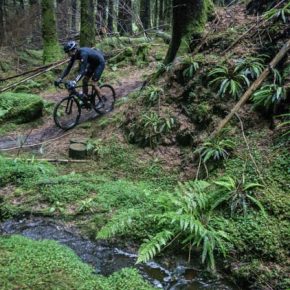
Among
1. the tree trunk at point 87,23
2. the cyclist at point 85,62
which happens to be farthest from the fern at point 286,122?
the tree trunk at point 87,23

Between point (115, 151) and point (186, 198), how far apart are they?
10.1 feet

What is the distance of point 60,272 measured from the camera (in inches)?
165

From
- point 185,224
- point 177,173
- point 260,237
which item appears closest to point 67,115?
point 177,173

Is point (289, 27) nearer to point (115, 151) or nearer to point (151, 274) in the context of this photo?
point (115, 151)

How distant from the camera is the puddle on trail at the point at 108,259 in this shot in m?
4.42

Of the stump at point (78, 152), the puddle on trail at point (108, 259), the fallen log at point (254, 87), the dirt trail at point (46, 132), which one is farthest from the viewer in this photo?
the dirt trail at point (46, 132)

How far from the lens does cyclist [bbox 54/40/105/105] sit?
10703 mm

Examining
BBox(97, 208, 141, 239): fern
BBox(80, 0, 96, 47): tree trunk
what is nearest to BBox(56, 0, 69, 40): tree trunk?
BBox(80, 0, 96, 47): tree trunk

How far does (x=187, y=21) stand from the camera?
9.54 metres

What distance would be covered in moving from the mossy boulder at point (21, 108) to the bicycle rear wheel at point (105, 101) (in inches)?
83.7

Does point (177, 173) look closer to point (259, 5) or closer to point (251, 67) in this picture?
point (251, 67)

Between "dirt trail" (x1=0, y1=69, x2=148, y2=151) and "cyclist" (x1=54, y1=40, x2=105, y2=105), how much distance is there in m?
1.26

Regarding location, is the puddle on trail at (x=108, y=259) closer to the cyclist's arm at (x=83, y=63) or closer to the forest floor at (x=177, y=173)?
the forest floor at (x=177, y=173)

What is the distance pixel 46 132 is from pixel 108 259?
24.0 ft
